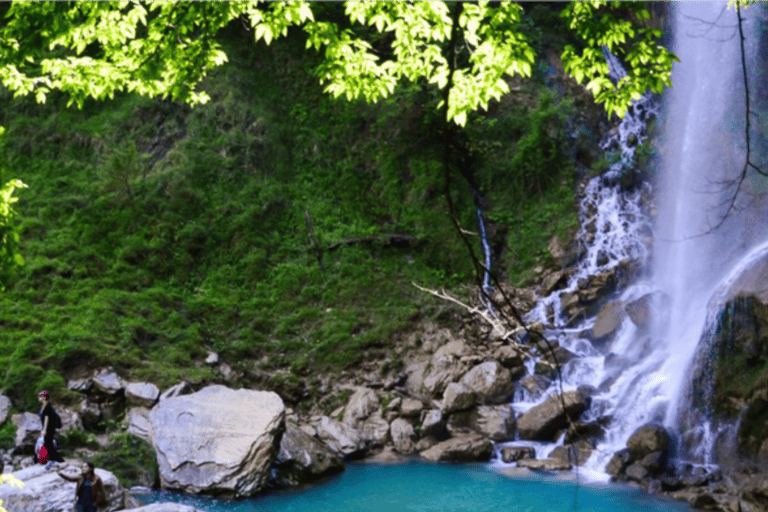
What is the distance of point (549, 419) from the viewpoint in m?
12.5

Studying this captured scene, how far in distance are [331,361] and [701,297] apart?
26.4 feet

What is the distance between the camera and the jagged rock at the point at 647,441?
449 inches

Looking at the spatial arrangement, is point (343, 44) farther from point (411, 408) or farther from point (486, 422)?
point (411, 408)

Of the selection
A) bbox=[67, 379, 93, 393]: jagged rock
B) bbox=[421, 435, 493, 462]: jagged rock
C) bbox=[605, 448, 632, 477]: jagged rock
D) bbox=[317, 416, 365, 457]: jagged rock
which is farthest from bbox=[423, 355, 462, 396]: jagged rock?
bbox=[67, 379, 93, 393]: jagged rock

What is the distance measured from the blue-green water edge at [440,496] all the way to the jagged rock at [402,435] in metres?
0.89

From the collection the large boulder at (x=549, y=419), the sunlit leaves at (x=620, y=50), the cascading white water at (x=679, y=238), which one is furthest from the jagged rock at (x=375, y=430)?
the sunlit leaves at (x=620, y=50)

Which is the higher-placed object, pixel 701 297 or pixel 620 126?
pixel 620 126

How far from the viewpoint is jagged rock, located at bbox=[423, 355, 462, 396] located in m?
13.9

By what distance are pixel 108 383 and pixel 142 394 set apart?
2.25ft

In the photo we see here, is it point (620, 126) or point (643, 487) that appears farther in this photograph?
point (620, 126)

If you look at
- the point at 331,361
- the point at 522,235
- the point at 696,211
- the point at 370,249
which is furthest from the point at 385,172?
the point at 696,211

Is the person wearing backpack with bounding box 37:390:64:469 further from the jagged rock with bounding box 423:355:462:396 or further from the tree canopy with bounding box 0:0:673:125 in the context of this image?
the jagged rock with bounding box 423:355:462:396

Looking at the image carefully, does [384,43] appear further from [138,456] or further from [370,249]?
[138,456]

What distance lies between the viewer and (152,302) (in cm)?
1467
